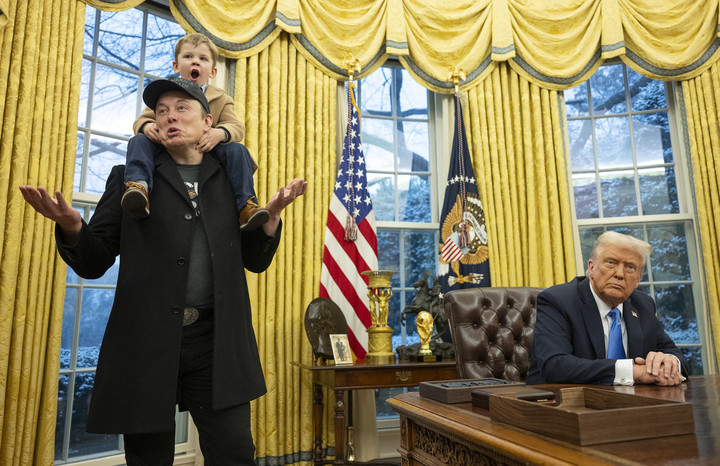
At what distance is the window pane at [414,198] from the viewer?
4244 millimetres

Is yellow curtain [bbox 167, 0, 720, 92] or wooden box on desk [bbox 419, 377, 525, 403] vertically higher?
yellow curtain [bbox 167, 0, 720, 92]

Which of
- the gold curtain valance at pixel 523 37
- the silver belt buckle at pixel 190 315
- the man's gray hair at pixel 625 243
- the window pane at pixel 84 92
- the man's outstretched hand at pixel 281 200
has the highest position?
the gold curtain valance at pixel 523 37

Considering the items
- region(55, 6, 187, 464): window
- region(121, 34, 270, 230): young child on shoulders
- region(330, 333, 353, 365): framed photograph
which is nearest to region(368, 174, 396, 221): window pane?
region(330, 333, 353, 365): framed photograph

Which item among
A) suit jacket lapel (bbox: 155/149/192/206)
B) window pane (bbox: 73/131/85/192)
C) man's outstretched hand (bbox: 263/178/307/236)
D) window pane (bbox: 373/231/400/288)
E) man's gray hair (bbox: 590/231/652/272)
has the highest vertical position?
window pane (bbox: 73/131/85/192)

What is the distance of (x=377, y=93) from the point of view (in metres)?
4.36

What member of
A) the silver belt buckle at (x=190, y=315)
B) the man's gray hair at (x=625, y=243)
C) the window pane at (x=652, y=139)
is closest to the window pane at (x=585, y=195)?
the window pane at (x=652, y=139)

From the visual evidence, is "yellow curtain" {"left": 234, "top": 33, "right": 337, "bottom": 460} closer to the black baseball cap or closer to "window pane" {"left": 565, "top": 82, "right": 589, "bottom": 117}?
the black baseball cap

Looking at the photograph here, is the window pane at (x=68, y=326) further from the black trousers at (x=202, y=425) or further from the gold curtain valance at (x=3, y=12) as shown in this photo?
the black trousers at (x=202, y=425)

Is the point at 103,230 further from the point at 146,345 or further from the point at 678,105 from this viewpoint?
the point at 678,105

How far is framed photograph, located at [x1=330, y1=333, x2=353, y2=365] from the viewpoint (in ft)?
10.2

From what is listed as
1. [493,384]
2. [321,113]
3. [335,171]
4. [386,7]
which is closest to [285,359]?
[335,171]

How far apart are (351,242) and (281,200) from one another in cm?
218

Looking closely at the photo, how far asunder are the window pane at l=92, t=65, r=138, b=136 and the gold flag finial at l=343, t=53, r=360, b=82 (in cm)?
142

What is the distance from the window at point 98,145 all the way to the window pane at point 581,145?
320 cm
